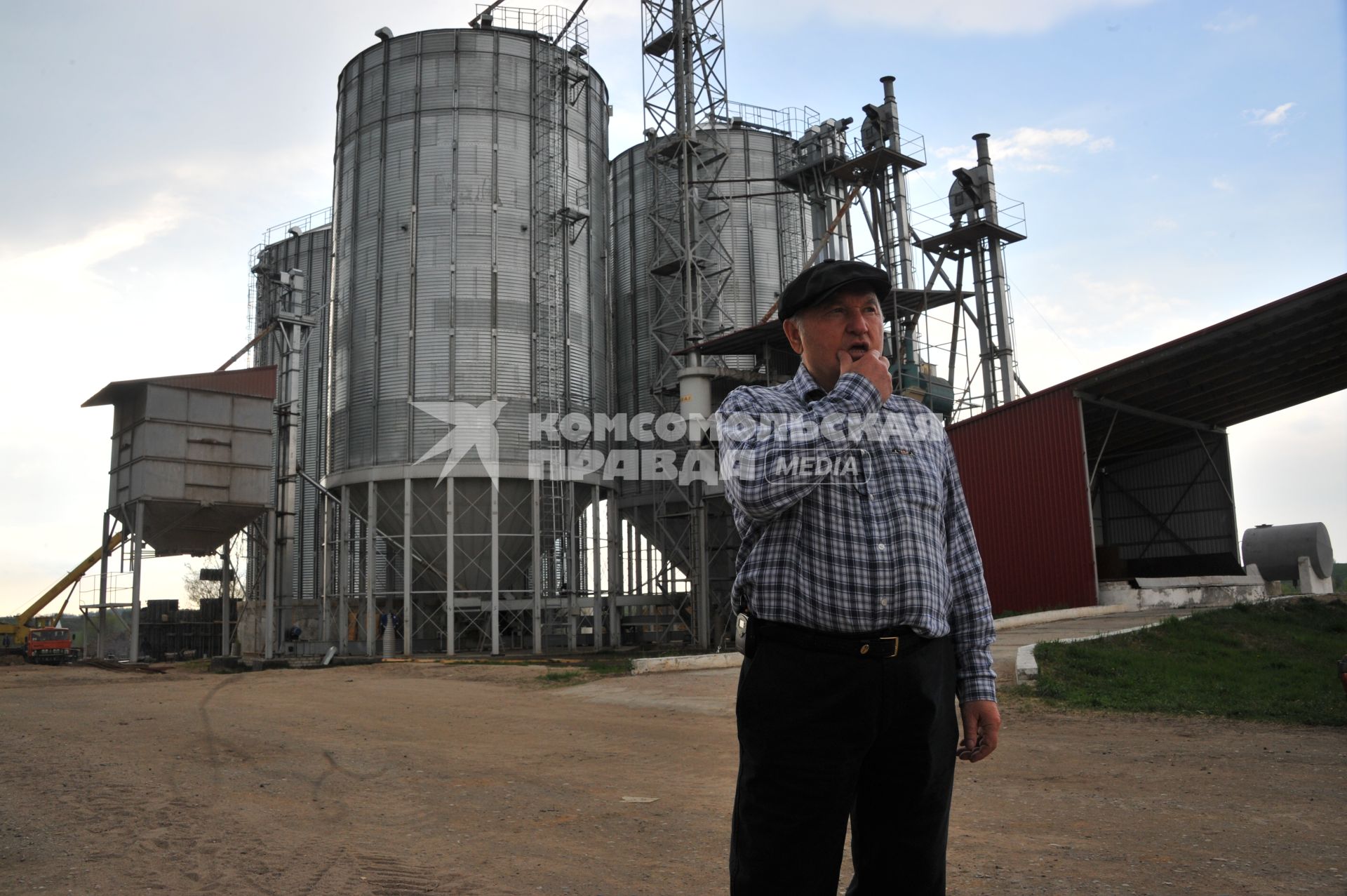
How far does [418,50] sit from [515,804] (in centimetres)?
2876

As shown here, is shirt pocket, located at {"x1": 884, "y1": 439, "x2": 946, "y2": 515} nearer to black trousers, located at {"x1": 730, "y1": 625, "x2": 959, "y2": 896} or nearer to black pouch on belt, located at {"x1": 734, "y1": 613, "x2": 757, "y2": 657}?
black trousers, located at {"x1": 730, "y1": 625, "x2": 959, "y2": 896}

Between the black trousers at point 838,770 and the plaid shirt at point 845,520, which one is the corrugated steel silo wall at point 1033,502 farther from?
the black trousers at point 838,770


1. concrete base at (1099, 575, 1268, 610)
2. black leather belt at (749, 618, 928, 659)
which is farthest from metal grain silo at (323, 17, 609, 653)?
black leather belt at (749, 618, 928, 659)

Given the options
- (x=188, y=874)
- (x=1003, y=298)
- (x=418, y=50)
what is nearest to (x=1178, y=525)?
(x=1003, y=298)

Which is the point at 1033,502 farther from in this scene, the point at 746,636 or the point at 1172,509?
the point at 746,636

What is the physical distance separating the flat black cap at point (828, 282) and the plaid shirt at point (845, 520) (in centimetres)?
22

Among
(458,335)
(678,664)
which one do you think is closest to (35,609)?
(458,335)

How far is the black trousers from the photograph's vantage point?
91.2 inches

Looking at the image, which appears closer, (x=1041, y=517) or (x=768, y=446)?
(x=768, y=446)

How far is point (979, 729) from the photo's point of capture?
2695 millimetres

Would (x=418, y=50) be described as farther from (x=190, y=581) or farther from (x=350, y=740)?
(x=190, y=581)

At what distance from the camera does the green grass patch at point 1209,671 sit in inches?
411

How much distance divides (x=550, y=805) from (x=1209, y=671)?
996 cm

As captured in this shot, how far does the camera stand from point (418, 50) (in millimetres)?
30391
